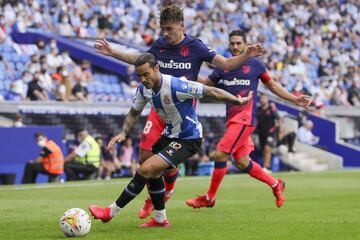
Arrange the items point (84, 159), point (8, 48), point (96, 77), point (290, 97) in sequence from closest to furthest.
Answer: point (290, 97) → point (84, 159) → point (8, 48) → point (96, 77)

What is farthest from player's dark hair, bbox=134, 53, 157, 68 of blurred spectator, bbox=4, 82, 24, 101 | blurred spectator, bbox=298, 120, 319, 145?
blurred spectator, bbox=298, 120, 319, 145

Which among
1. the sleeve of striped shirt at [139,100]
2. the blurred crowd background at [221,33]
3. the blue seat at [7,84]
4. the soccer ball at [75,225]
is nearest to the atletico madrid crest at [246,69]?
the sleeve of striped shirt at [139,100]

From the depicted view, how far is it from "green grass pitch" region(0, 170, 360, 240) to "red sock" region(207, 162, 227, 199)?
0.78 feet

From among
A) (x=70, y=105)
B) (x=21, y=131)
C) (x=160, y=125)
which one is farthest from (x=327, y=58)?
(x=160, y=125)

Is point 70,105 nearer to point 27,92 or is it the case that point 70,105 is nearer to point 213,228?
point 27,92

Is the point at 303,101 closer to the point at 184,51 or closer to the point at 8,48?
the point at 184,51

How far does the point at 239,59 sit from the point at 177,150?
1348 millimetres

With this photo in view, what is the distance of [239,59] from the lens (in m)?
11.0

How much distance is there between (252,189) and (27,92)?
31.8ft

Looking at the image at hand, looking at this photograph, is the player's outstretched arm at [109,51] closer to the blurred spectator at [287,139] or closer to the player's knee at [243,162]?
the player's knee at [243,162]

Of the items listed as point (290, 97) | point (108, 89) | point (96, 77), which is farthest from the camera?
point (96, 77)

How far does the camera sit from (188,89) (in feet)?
33.5

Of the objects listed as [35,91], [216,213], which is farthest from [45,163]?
[216,213]

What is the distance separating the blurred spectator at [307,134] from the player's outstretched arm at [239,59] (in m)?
21.2
